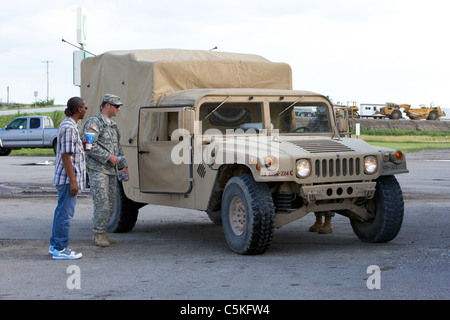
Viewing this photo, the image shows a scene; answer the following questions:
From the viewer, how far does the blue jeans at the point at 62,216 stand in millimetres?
8125

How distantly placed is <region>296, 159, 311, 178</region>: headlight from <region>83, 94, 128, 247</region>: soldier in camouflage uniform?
7.69 feet

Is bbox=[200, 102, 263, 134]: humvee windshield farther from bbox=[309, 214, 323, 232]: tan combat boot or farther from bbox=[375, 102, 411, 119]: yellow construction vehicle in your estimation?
bbox=[375, 102, 411, 119]: yellow construction vehicle

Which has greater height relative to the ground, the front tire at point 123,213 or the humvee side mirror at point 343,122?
the humvee side mirror at point 343,122

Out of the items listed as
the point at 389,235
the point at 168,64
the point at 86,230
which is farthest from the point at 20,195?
the point at 389,235

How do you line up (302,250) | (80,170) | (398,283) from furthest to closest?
(302,250)
(80,170)
(398,283)

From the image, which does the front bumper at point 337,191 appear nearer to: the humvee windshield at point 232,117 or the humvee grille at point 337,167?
the humvee grille at point 337,167

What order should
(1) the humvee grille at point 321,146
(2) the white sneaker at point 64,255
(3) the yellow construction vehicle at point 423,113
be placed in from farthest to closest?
1. (3) the yellow construction vehicle at point 423,113
2. (1) the humvee grille at point 321,146
3. (2) the white sneaker at point 64,255

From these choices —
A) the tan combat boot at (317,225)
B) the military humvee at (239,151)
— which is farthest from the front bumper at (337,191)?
the tan combat boot at (317,225)

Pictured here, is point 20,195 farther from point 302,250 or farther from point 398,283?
point 398,283

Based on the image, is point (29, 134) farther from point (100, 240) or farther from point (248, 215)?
point (248, 215)

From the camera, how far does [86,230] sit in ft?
36.2

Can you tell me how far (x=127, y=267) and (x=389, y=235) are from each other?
3162 millimetres

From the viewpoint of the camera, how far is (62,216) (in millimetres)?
8156

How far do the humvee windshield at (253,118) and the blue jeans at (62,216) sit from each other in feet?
6.53
